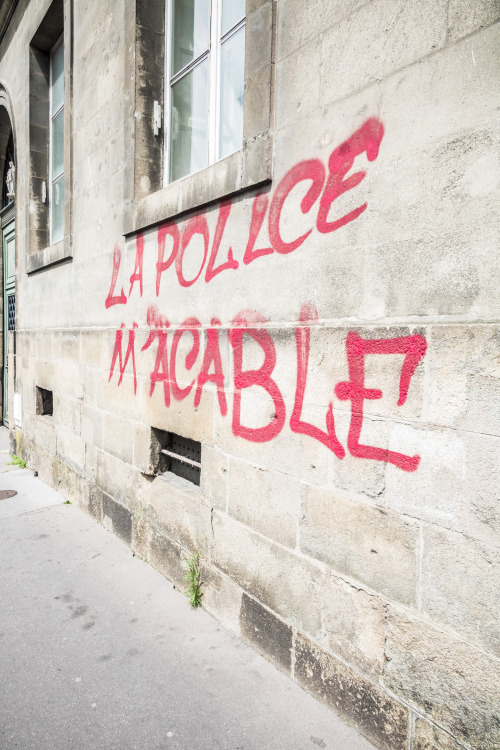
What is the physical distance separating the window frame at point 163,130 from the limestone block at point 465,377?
52.0 inches

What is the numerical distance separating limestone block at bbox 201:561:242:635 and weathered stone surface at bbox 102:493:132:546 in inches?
44.7

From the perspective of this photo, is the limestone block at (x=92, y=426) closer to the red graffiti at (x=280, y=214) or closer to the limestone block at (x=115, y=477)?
the limestone block at (x=115, y=477)

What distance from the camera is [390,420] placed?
1.84m

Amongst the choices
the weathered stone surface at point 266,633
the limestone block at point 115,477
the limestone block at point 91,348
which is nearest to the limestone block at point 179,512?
the limestone block at point 115,477

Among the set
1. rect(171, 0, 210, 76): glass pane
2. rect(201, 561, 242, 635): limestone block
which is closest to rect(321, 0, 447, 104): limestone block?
rect(171, 0, 210, 76): glass pane

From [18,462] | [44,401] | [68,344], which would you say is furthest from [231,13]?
[18,462]

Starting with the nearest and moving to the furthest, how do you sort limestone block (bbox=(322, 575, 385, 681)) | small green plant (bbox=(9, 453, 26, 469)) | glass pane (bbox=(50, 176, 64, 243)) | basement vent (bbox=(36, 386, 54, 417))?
limestone block (bbox=(322, 575, 385, 681)) → glass pane (bbox=(50, 176, 64, 243)) → basement vent (bbox=(36, 386, 54, 417)) → small green plant (bbox=(9, 453, 26, 469))

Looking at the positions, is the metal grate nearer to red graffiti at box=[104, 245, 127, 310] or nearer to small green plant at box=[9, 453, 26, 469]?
small green plant at box=[9, 453, 26, 469]

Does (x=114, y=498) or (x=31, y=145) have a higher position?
(x=31, y=145)

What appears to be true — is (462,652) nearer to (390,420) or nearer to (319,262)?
(390,420)

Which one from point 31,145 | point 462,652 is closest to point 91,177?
point 31,145

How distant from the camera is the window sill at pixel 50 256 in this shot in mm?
4909

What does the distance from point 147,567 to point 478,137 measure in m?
3.39

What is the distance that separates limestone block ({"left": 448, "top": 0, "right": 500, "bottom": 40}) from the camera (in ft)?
5.06
